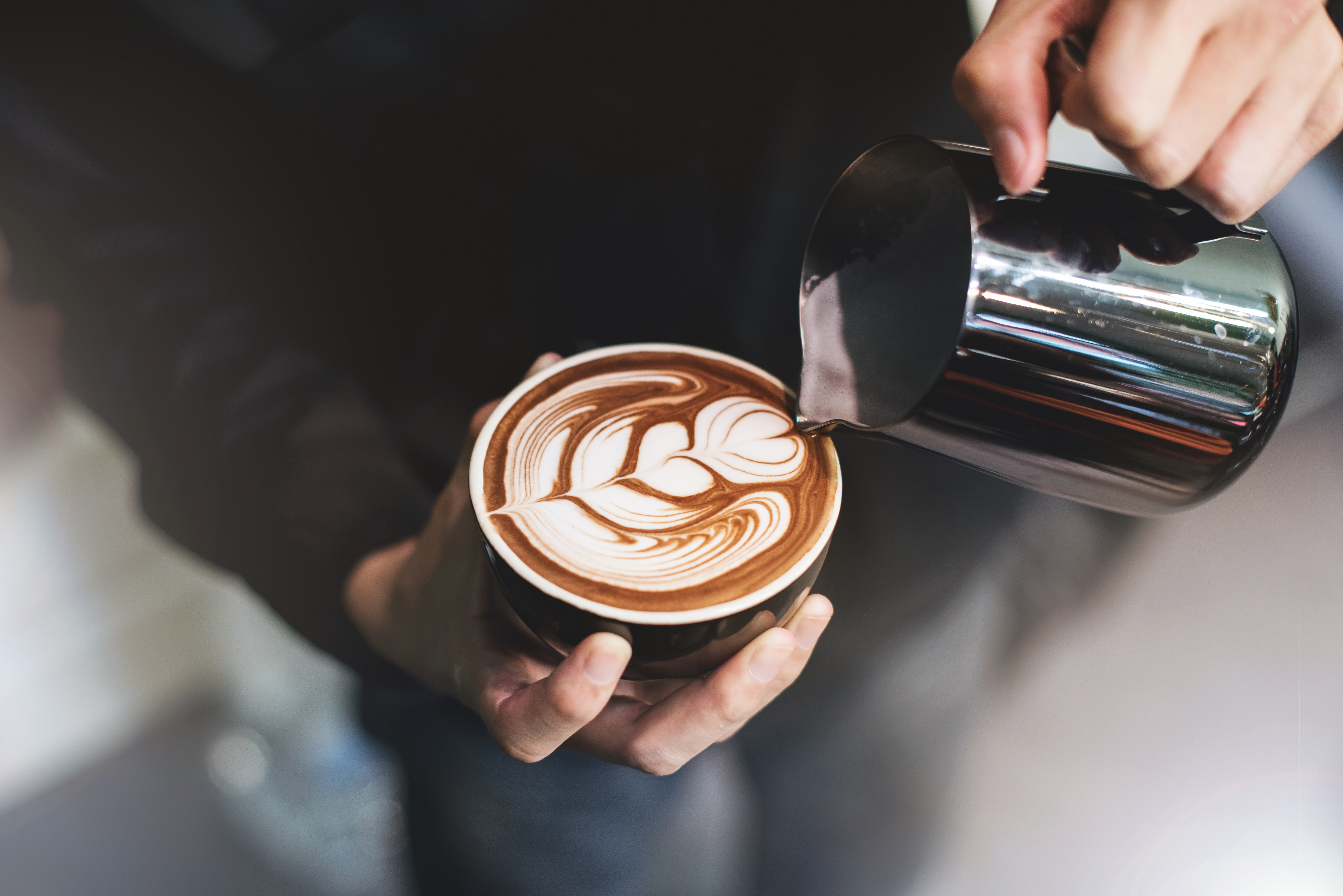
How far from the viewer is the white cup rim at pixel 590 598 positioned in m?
0.62

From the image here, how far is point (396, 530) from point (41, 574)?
129 centimetres

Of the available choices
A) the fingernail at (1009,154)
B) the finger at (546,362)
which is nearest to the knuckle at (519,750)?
the finger at (546,362)

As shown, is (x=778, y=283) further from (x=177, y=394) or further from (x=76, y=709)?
(x=76, y=709)

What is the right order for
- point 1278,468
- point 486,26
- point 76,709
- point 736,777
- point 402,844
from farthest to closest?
point 76,709 < point 402,844 < point 736,777 < point 1278,468 < point 486,26

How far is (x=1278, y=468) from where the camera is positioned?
1253 mm

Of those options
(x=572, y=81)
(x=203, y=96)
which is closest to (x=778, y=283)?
(x=572, y=81)

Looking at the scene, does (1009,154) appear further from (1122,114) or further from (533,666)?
(533,666)

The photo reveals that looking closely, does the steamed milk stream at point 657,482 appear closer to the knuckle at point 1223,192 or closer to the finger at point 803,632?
the finger at point 803,632

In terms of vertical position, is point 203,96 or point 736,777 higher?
point 203,96

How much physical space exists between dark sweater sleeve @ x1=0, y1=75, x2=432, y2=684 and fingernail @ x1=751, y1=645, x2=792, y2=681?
707 millimetres

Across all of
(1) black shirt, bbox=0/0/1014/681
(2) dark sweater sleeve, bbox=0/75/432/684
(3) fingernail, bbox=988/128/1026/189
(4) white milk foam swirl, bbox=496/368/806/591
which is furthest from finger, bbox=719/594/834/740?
(2) dark sweater sleeve, bbox=0/75/432/684

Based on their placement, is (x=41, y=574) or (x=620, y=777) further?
(x=41, y=574)

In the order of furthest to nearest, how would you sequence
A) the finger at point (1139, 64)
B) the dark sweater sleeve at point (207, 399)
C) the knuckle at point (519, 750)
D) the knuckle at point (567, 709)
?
the dark sweater sleeve at point (207, 399), the knuckle at point (519, 750), the knuckle at point (567, 709), the finger at point (1139, 64)

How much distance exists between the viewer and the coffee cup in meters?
0.65
